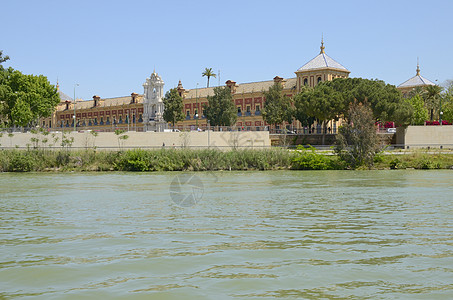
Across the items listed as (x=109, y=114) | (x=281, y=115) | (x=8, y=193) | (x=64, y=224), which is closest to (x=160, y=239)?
(x=64, y=224)

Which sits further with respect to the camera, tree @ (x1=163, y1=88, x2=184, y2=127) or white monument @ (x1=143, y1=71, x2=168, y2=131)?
white monument @ (x1=143, y1=71, x2=168, y2=131)

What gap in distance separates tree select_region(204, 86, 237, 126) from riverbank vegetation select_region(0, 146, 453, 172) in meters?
37.1

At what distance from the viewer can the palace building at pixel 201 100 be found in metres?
91.1

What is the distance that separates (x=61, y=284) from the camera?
31.4ft

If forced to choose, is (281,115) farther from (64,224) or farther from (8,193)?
(64,224)

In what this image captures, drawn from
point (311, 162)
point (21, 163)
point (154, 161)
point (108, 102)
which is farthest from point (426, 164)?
point (108, 102)

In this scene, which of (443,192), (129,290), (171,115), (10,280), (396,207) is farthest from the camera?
(171,115)

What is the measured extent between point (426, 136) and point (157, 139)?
94.7ft

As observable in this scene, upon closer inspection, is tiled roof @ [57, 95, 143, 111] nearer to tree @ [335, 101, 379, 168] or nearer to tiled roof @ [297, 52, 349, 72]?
tiled roof @ [297, 52, 349, 72]

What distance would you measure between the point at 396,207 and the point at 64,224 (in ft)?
37.3

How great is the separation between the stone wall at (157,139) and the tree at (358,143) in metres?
11.5

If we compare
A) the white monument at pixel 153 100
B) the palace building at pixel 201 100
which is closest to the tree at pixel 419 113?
the palace building at pixel 201 100

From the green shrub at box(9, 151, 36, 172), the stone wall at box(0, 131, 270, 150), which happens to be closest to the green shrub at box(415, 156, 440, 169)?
the stone wall at box(0, 131, 270, 150)

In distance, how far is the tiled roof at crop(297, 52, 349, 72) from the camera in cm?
9112
